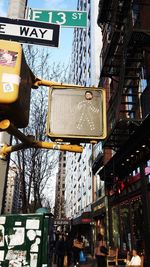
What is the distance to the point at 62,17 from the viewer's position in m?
4.28

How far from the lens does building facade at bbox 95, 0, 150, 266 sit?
13117 mm

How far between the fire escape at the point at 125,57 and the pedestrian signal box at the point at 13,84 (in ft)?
32.6

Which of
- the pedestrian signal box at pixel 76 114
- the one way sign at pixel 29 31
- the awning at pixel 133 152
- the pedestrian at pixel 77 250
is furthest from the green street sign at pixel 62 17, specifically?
the pedestrian at pixel 77 250

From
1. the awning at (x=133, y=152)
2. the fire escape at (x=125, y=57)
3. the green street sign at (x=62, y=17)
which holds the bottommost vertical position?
the green street sign at (x=62, y=17)

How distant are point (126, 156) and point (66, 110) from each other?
45.3 feet

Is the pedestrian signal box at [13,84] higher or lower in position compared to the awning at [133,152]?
lower

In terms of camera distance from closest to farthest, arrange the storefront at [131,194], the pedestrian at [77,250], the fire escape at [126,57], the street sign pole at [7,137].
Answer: the street sign pole at [7,137], the fire escape at [126,57], the storefront at [131,194], the pedestrian at [77,250]

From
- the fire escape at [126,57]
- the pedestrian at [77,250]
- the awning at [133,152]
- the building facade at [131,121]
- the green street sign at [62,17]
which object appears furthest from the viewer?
the pedestrian at [77,250]

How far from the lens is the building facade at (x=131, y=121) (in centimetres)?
1312

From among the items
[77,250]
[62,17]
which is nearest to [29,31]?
[62,17]

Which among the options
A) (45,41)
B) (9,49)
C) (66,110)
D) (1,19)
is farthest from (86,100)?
(1,19)

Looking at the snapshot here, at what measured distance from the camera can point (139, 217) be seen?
14.8m

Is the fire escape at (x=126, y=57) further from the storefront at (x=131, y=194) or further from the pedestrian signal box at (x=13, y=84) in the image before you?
the pedestrian signal box at (x=13, y=84)

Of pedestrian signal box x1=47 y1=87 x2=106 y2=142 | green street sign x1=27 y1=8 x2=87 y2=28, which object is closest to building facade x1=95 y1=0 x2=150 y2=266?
green street sign x1=27 y1=8 x2=87 y2=28
